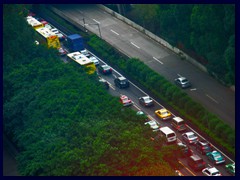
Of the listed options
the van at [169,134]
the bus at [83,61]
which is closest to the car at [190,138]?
the van at [169,134]

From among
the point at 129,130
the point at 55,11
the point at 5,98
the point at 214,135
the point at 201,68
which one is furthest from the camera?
the point at 55,11

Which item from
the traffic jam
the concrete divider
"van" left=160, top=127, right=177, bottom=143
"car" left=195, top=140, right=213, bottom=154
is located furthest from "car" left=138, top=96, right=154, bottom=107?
"car" left=195, top=140, right=213, bottom=154

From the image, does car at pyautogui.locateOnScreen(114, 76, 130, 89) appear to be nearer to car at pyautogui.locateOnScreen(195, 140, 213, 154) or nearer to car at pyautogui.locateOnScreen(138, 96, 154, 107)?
car at pyautogui.locateOnScreen(138, 96, 154, 107)

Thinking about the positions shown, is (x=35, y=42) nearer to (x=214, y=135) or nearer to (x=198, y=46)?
(x=198, y=46)

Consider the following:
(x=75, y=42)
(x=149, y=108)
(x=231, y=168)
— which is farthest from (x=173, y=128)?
(x=75, y=42)

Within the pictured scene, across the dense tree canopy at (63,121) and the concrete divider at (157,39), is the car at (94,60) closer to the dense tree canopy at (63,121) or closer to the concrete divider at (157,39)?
the dense tree canopy at (63,121)

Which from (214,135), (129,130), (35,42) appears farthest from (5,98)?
(214,135)
